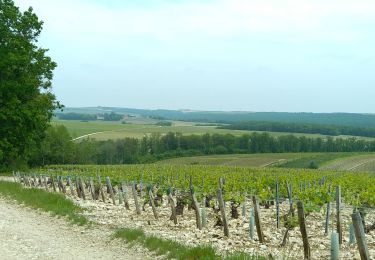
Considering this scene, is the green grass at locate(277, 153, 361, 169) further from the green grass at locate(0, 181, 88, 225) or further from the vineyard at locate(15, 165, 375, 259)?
the green grass at locate(0, 181, 88, 225)

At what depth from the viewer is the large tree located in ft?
110

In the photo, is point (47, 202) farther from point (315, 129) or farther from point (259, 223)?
point (315, 129)

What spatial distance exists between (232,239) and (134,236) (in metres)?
2.55

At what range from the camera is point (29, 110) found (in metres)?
34.8

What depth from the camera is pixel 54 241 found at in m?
13.1

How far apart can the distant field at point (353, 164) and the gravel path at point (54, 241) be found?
53.2 metres

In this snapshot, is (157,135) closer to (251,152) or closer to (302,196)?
(251,152)

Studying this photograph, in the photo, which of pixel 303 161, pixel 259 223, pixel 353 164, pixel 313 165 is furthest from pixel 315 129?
pixel 259 223

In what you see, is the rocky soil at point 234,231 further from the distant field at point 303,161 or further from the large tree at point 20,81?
the distant field at point 303,161

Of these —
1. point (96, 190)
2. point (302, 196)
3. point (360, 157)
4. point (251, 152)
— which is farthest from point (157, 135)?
point (302, 196)

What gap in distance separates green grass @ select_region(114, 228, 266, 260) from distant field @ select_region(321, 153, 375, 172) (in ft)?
179

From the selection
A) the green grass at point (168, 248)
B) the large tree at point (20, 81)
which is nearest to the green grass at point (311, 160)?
the large tree at point (20, 81)

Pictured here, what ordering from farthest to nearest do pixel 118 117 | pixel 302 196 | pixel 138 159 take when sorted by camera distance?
pixel 118 117 < pixel 138 159 < pixel 302 196

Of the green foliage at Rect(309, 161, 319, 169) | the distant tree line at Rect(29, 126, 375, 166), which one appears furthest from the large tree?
the distant tree line at Rect(29, 126, 375, 166)
